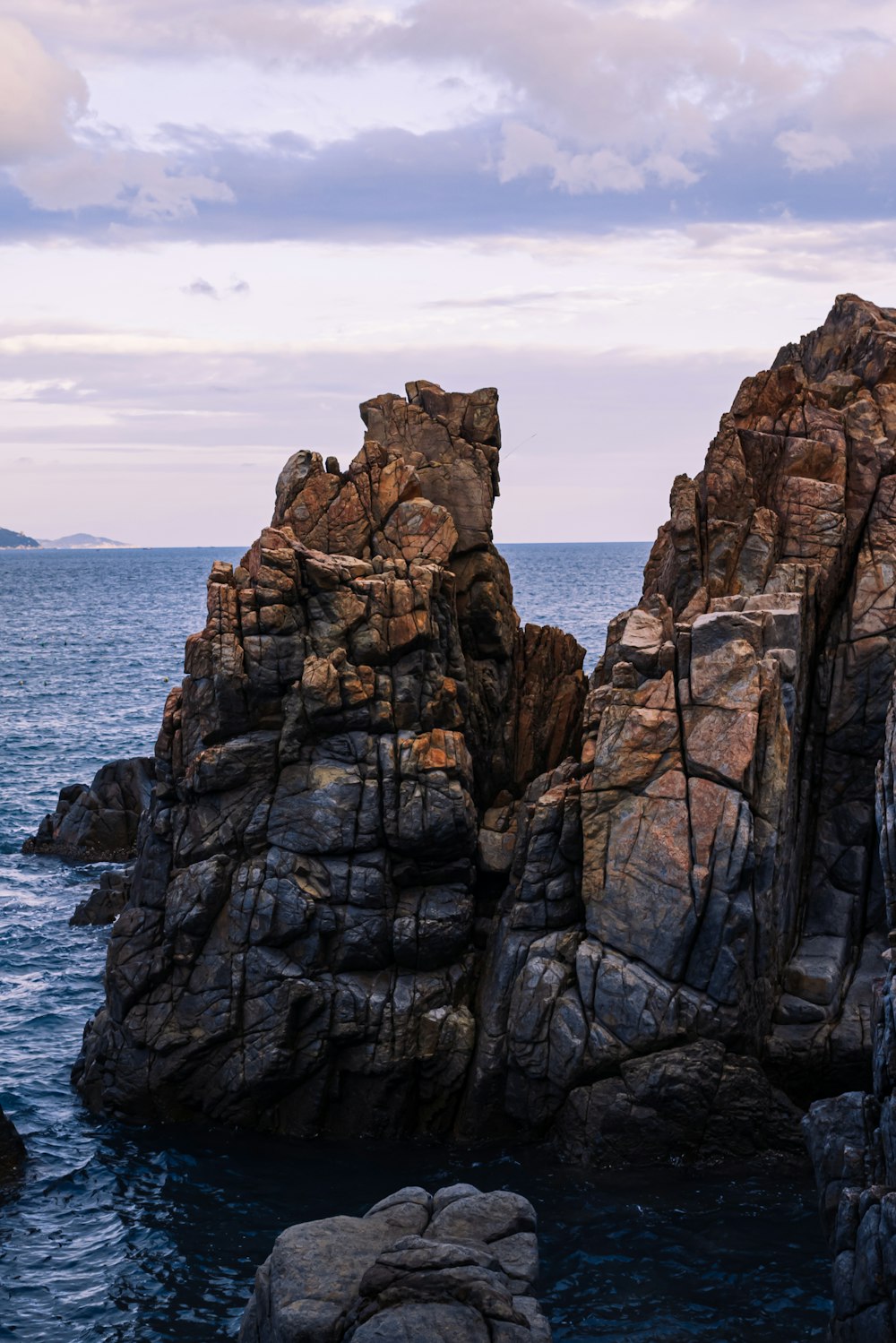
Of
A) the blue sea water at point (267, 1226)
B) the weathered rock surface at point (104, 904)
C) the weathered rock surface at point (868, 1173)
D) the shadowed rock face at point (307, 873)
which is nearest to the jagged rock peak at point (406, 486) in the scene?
the shadowed rock face at point (307, 873)

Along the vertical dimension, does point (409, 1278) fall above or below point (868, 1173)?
above

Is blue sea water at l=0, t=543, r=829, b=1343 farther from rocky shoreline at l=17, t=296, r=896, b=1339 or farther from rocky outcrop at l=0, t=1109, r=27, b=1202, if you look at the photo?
rocky shoreline at l=17, t=296, r=896, b=1339

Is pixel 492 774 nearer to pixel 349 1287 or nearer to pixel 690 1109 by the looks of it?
pixel 690 1109

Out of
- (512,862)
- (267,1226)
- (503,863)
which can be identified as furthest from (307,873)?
(267,1226)

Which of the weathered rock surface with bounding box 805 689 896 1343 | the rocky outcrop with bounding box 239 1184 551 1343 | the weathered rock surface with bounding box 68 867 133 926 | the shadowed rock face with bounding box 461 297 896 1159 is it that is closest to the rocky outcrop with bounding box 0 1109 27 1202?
the shadowed rock face with bounding box 461 297 896 1159

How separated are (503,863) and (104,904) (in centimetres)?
2167

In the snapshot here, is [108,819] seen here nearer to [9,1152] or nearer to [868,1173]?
[9,1152]

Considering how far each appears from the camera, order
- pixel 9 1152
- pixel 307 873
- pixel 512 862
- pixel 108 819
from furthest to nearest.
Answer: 1. pixel 108 819
2. pixel 512 862
3. pixel 307 873
4. pixel 9 1152

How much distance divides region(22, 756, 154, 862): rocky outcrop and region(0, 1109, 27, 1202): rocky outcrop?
26.8 metres

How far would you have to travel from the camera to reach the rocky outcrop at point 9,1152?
33.0 m

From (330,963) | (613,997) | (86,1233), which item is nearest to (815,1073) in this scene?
(613,997)

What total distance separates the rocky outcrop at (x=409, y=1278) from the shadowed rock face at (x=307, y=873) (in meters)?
9.68

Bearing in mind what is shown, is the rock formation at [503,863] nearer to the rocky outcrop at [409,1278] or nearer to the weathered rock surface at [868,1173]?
the weathered rock surface at [868,1173]

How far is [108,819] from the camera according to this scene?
60500mm
